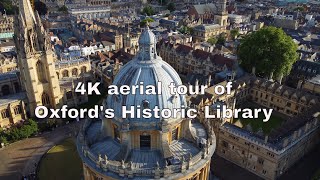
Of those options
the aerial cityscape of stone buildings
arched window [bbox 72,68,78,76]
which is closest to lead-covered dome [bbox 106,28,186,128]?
the aerial cityscape of stone buildings

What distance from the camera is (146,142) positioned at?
33312mm

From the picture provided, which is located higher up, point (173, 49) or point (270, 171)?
point (173, 49)

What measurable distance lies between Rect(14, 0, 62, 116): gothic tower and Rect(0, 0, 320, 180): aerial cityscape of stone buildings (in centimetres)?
19

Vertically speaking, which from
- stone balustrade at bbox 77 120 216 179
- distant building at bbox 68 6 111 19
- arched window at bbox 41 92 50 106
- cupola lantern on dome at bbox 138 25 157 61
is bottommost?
arched window at bbox 41 92 50 106

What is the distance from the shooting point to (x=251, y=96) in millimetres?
72188

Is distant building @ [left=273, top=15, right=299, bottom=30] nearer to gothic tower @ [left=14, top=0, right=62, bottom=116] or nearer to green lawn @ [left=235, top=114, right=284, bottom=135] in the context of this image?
green lawn @ [left=235, top=114, right=284, bottom=135]

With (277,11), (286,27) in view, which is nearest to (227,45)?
(286,27)

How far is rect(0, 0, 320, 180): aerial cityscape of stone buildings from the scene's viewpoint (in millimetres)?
32469

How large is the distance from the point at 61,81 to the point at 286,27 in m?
101

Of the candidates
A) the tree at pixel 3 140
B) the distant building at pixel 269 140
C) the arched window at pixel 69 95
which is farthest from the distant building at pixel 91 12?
the distant building at pixel 269 140

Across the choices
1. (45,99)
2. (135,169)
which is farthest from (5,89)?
(135,169)

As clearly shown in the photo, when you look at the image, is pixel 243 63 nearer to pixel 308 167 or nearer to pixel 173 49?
pixel 173 49

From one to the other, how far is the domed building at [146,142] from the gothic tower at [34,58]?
99.6 feet

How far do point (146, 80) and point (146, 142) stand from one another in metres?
7.09
